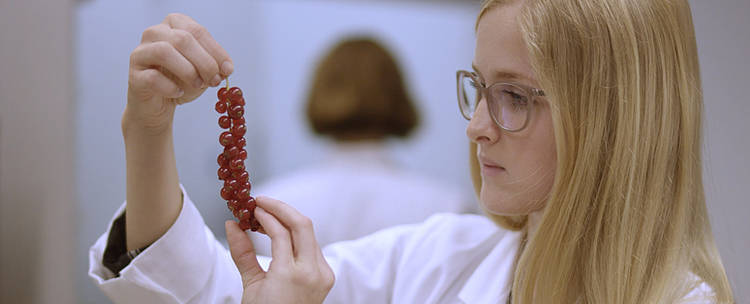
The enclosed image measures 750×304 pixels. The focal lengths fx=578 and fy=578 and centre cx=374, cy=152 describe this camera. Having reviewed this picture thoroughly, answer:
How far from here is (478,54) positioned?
58 cm

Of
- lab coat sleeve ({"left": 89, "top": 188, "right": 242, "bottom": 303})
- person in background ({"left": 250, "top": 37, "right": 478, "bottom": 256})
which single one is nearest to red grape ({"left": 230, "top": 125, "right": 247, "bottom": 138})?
lab coat sleeve ({"left": 89, "top": 188, "right": 242, "bottom": 303})

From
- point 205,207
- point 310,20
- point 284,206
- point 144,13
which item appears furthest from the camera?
point 310,20

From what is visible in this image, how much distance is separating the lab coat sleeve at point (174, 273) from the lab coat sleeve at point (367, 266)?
126 mm

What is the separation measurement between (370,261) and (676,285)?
35cm

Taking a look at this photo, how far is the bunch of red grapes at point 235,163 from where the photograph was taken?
53 centimetres

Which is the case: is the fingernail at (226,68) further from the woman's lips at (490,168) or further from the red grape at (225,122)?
the woman's lips at (490,168)

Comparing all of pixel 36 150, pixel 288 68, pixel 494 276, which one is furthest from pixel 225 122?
pixel 288 68

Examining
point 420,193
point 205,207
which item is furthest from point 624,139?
point 205,207

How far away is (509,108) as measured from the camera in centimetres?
56

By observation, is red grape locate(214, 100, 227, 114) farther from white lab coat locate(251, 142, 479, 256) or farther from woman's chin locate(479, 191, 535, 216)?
white lab coat locate(251, 142, 479, 256)

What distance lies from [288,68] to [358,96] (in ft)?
1.86

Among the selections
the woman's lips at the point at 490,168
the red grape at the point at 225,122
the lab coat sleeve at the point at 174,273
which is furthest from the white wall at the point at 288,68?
the woman's lips at the point at 490,168

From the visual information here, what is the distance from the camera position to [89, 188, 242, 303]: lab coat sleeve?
0.60 m

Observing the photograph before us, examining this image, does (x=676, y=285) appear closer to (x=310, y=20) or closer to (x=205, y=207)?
(x=205, y=207)
